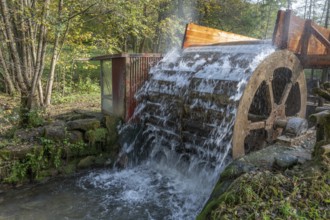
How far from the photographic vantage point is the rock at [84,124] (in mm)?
5977

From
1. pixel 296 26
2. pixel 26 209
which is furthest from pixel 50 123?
pixel 296 26

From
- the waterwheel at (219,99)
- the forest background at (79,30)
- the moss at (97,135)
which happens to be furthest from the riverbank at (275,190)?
the forest background at (79,30)

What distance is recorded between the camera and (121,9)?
23.5 feet

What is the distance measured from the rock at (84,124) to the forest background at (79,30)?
103cm

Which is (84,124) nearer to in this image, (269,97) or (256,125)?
(256,125)

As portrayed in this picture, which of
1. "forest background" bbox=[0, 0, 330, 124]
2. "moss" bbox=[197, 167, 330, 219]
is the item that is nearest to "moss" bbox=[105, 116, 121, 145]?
"forest background" bbox=[0, 0, 330, 124]

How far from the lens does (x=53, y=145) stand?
5.60 meters

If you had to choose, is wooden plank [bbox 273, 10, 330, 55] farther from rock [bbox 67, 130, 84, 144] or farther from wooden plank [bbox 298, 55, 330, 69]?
rock [bbox 67, 130, 84, 144]

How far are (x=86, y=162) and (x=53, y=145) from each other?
2.88 ft

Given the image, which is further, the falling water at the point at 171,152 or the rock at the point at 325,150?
the falling water at the point at 171,152

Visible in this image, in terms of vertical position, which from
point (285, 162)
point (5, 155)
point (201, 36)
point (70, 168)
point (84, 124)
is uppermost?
point (201, 36)

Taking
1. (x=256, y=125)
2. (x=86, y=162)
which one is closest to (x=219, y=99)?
(x=256, y=125)

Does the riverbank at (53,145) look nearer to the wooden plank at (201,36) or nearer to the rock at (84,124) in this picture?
the rock at (84,124)

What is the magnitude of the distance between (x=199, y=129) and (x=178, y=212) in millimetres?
1536
